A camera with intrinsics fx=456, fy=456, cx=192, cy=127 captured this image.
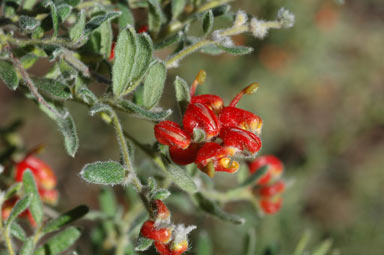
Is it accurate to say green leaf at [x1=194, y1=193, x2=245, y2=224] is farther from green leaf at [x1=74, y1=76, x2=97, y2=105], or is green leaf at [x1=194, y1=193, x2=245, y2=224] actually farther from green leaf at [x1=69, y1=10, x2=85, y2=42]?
green leaf at [x1=69, y1=10, x2=85, y2=42]

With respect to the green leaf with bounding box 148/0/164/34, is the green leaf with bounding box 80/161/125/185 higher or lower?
lower

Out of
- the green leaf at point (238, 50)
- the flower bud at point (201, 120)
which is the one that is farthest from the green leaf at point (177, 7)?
the flower bud at point (201, 120)

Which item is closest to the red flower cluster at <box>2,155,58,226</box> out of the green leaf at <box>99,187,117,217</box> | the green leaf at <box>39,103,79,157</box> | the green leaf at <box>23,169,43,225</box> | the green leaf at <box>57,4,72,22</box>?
the green leaf at <box>99,187,117,217</box>

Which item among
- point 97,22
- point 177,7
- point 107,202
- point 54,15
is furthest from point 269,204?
point 54,15

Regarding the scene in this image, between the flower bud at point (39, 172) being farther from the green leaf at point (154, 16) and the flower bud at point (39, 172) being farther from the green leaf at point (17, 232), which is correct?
the green leaf at point (154, 16)

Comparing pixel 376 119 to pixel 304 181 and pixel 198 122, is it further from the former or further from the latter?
pixel 198 122

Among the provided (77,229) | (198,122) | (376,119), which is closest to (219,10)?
(198,122)
